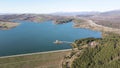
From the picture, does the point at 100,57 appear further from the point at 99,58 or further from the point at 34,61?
the point at 34,61

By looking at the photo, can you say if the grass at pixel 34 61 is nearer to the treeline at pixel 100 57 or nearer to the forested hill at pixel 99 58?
the forested hill at pixel 99 58

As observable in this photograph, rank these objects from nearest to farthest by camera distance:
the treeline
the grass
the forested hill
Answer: the treeline < the forested hill < the grass

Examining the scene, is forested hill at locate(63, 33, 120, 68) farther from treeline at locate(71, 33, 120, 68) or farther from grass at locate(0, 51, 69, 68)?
grass at locate(0, 51, 69, 68)

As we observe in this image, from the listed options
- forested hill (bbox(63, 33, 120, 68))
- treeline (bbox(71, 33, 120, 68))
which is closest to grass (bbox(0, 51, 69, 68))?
forested hill (bbox(63, 33, 120, 68))

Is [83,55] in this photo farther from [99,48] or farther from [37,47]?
[37,47]

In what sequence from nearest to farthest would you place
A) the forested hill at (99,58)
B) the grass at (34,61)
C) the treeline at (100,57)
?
the treeline at (100,57), the forested hill at (99,58), the grass at (34,61)

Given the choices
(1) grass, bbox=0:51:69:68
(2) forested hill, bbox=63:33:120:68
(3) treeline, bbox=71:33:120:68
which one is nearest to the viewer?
(3) treeline, bbox=71:33:120:68

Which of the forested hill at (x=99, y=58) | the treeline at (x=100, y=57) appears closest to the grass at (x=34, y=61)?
the forested hill at (x=99, y=58)

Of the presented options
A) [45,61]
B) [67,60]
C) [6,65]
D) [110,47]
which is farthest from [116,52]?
[6,65]
